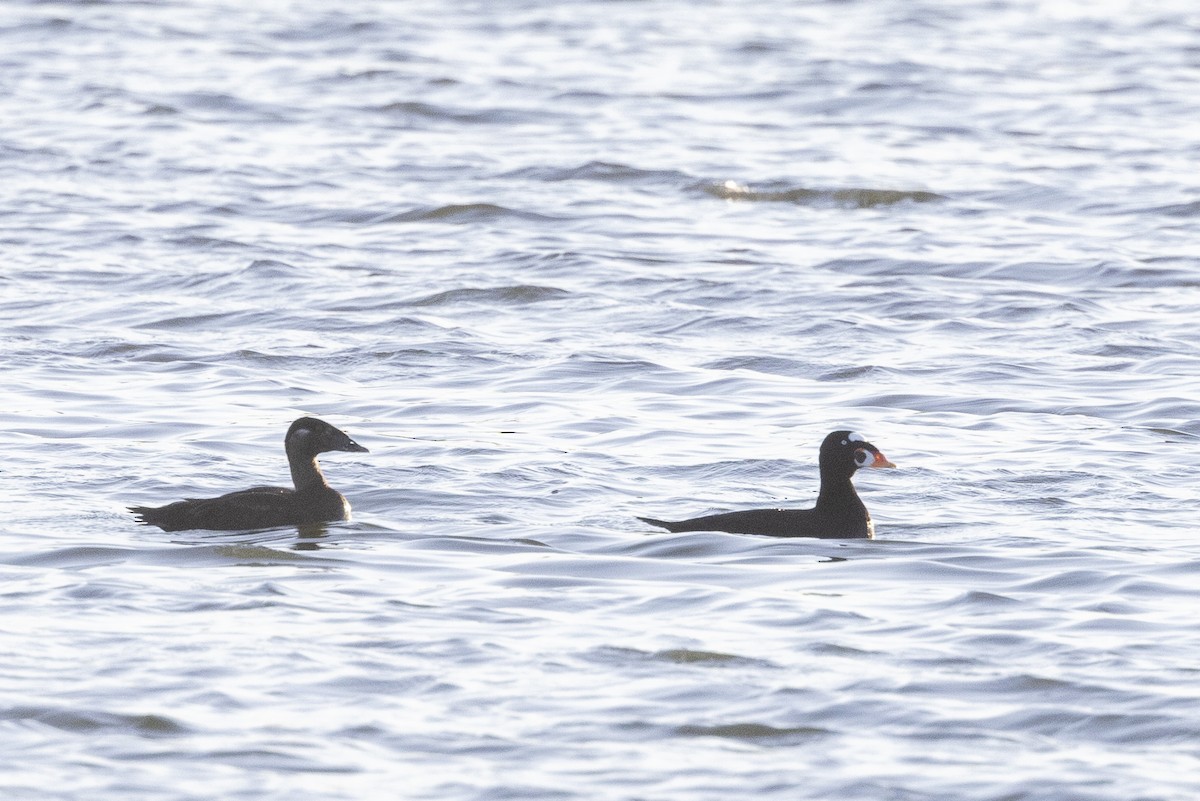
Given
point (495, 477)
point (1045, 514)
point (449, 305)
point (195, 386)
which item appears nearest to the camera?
point (1045, 514)

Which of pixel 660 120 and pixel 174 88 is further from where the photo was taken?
pixel 174 88

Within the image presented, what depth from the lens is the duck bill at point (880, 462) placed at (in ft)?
39.2

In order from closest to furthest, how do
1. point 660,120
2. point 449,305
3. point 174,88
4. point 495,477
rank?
point 495,477 → point 449,305 → point 660,120 → point 174,88

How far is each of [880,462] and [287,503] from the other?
3132 mm

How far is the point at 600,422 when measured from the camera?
1425 cm

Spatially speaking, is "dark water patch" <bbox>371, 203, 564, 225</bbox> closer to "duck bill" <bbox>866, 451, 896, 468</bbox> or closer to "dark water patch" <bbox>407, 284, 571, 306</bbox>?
"dark water patch" <bbox>407, 284, 571, 306</bbox>

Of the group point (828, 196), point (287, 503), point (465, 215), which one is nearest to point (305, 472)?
point (287, 503)

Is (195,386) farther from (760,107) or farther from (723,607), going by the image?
(760,107)

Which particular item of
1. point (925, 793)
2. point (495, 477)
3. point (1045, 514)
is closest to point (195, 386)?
point (495, 477)

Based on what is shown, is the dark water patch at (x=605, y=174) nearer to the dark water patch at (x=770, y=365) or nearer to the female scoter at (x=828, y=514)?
the dark water patch at (x=770, y=365)

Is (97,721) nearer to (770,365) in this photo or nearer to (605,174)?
(770,365)

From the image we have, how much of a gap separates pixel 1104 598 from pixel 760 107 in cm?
2008

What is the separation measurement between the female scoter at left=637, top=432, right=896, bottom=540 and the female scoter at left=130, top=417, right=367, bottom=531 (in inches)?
66.4

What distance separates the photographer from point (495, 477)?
12641 millimetres
